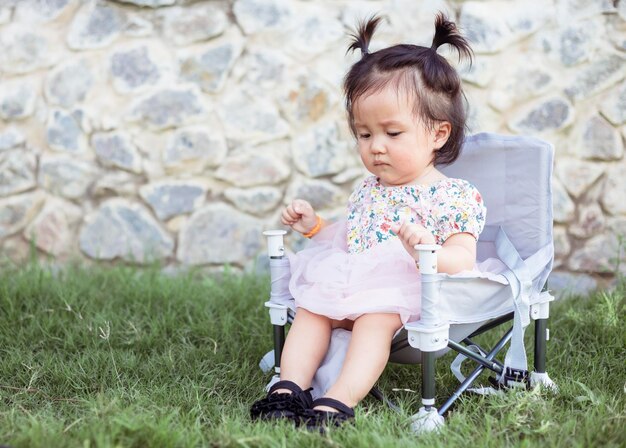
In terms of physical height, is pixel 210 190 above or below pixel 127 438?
above

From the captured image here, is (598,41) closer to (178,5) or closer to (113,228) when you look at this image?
(178,5)

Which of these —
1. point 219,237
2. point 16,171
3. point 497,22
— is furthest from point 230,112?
point 497,22

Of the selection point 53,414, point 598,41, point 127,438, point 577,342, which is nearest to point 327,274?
point 127,438

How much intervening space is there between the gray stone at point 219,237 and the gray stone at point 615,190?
1576mm

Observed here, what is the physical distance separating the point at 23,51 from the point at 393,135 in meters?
2.05

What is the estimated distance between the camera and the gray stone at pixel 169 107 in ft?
10.7

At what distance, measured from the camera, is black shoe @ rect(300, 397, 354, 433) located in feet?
5.49

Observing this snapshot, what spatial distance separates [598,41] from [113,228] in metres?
2.32

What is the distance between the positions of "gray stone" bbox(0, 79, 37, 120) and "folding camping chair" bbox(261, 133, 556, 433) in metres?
1.74

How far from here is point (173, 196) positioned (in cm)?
331

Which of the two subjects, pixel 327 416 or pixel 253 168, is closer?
pixel 327 416

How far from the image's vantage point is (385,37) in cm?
320

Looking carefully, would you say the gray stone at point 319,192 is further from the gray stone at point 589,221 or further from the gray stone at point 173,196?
the gray stone at point 589,221

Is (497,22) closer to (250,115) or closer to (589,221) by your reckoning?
(589,221)
